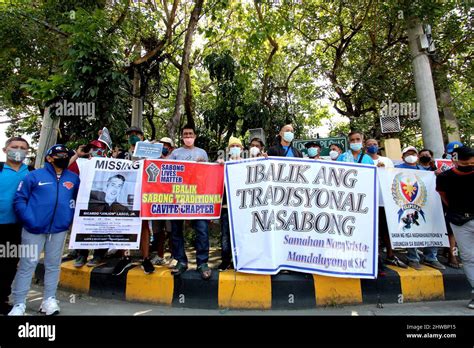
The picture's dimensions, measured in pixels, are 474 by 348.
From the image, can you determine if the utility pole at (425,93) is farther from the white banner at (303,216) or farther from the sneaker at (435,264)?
the white banner at (303,216)

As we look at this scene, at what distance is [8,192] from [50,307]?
1351 mm

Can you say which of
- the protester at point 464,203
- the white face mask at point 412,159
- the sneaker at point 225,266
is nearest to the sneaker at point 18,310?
the sneaker at point 225,266

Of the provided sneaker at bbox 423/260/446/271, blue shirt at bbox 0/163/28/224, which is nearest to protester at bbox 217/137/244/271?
blue shirt at bbox 0/163/28/224

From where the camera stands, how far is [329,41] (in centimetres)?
1052

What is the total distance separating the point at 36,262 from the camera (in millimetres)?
3230

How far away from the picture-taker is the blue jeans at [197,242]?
12.8ft

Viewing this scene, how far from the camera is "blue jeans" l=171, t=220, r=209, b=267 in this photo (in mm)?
3887

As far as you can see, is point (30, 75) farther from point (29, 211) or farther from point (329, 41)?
point (329, 41)

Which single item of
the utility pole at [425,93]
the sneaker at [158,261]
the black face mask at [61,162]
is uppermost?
the utility pole at [425,93]

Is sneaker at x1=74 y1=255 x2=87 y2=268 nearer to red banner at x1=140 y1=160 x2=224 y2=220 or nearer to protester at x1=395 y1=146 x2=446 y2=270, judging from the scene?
red banner at x1=140 y1=160 x2=224 y2=220

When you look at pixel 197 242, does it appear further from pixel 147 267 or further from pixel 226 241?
pixel 147 267

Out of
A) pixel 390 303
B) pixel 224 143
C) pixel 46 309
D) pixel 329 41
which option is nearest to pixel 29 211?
pixel 46 309

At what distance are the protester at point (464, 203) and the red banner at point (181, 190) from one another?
304cm

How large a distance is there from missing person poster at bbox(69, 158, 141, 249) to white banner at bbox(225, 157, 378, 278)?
1335 millimetres
